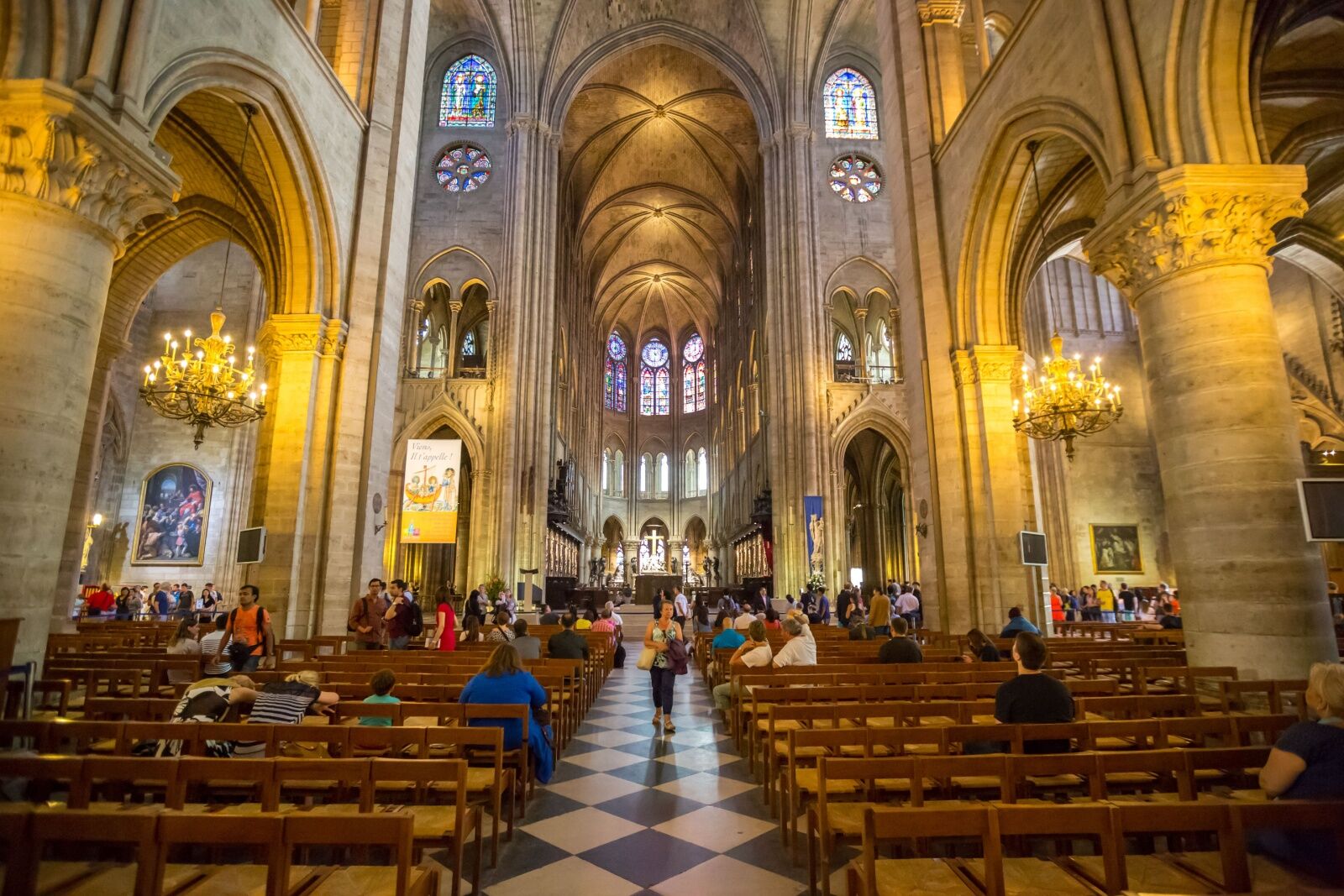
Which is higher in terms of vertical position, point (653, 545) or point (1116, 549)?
point (653, 545)

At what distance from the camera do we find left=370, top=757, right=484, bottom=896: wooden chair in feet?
7.90

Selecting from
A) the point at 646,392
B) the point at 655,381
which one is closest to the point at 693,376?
the point at 655,381

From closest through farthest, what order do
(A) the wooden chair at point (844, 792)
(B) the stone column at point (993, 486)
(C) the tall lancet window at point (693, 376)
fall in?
(A) the wooden chair at point (844, 792), (B) the stone column at point (993, 486), (C) the tall lancet window at point (693, 376)

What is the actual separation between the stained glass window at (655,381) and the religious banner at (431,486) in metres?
33.0

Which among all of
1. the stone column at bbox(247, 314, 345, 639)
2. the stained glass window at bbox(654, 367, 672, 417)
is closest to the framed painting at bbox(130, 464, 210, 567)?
the stone column at bbox(247, 314, 345, 639)

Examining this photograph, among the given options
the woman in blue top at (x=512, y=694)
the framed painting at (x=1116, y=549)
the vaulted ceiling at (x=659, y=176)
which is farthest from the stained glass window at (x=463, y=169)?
Answer: the framed painting at (x=1116, y=549)

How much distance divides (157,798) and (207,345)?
687cm

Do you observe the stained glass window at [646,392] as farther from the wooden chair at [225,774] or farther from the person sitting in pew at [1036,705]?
the wooden chair at [225,774]

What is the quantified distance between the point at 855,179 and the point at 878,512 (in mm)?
13541

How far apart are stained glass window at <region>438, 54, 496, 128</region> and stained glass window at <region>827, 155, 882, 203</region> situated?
11.9m

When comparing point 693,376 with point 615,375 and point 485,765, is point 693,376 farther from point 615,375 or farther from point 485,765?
point 485,765

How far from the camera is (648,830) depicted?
3.84 m

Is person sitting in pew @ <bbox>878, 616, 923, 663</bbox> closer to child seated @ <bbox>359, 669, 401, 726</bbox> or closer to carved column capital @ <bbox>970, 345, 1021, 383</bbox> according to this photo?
child seated @ <bbox>359, 669, 401, 726</bbox>

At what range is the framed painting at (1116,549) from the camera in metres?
20.5
